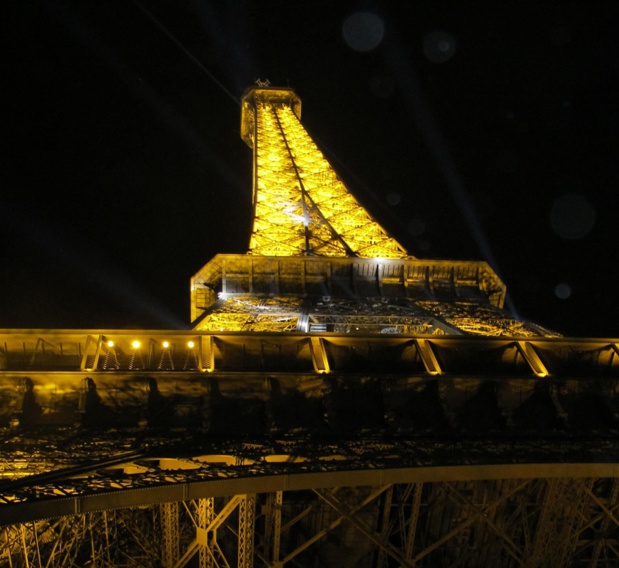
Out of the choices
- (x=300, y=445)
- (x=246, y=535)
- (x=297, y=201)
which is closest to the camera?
(x=246, y=535)

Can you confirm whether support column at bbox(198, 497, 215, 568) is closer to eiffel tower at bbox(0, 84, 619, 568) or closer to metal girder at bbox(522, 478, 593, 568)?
eiffel tower at bbox(0, 84, 619, 568)

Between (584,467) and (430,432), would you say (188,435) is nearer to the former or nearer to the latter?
(430,432)

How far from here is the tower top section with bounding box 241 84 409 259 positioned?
2719 centimetres

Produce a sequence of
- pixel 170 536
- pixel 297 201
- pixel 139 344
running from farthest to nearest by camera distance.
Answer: pixel 297 201 → pixel 139 344 → pixel 170 536

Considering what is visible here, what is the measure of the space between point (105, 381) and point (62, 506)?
3432mm

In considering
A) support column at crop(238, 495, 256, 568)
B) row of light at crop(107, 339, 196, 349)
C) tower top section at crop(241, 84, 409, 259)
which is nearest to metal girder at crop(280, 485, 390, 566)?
support column at crop(238, 495, 256, 568)

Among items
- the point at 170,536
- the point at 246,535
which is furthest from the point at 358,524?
the point at 170,536

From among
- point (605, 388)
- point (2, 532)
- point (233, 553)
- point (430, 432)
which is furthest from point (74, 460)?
point (605, 388)

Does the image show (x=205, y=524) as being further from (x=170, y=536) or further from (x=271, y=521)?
(x=271, y=521)

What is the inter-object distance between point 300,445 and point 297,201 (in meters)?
26.3

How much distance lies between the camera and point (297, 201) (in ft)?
111

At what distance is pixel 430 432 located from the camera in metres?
9.13

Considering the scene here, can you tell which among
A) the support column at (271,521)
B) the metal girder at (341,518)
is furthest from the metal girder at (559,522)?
the support column at (271,521)

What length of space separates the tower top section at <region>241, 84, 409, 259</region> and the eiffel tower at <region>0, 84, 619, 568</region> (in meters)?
14.8
